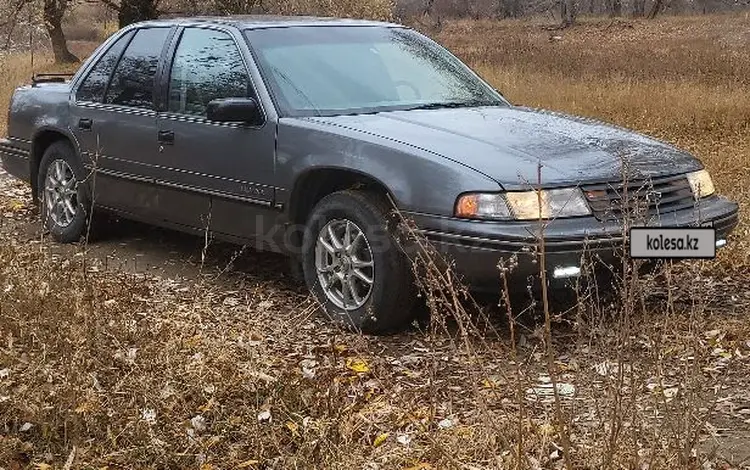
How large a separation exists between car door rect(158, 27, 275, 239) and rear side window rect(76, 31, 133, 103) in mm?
762

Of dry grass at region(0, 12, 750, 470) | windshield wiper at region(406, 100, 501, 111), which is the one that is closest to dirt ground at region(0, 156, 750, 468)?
dry grass at region(0, 12, 750, 470)

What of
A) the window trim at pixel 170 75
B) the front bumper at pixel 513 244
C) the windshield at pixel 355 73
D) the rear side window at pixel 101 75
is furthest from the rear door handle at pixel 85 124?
the front bumper at pixel 513 244

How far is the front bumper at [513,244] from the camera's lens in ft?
14.1

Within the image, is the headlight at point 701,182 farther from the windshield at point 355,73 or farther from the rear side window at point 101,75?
the rear side window at point 101,75

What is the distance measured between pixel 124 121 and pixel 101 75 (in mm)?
670

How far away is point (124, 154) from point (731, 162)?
6.10 meters

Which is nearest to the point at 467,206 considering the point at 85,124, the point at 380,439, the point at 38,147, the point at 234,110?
the point at 380,439

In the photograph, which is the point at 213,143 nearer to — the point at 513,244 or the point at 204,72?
the point at 204,72

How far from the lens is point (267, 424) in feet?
12.1

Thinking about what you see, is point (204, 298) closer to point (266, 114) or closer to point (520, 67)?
point (266, 114)

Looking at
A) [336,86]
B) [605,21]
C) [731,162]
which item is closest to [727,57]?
[731,162]

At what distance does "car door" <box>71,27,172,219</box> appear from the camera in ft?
20.2

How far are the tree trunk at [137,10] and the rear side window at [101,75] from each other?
527 inches

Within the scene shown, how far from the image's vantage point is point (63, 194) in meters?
7.07
